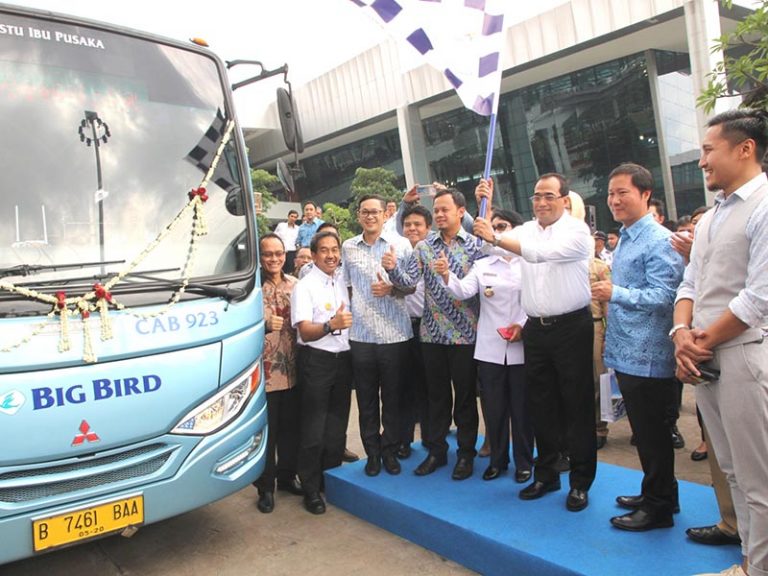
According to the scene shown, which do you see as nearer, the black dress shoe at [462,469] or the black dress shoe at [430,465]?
the black dress shoe at [462,469]

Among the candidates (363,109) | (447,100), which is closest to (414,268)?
(447,100)

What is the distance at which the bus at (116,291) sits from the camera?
2.69 m

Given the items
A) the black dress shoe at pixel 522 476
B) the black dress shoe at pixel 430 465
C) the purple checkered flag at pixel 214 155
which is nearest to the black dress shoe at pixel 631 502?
the black dress shoe at pixel 522 476

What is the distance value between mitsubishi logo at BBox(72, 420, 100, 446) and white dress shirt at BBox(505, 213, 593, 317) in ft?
7.14

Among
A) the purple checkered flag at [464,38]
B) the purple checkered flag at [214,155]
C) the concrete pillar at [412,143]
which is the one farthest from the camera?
the concrete pillar at [412,143]

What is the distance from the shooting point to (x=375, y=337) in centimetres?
395

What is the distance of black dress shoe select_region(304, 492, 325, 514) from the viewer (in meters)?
4.02

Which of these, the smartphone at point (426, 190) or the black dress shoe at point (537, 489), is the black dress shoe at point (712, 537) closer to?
the black dress shoe at point (537, 489)

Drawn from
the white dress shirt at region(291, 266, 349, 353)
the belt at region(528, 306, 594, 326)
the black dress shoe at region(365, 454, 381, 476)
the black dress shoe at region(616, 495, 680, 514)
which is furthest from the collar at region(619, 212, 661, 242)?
the black dress shoe at region(365, 454, 381, 476)

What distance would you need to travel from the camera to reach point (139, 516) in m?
2.90

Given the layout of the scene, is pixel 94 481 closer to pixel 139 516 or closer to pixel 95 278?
pixel 139 516

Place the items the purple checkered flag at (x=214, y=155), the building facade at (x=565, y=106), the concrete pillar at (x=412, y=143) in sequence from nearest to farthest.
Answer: the purple checkered flag at (x=214, y=155)
the building facade at (x=565, y=106)
the concrete pillar at (x=412, y=143)

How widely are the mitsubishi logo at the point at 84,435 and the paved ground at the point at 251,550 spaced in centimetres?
108

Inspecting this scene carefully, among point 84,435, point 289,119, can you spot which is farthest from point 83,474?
point 289,119
